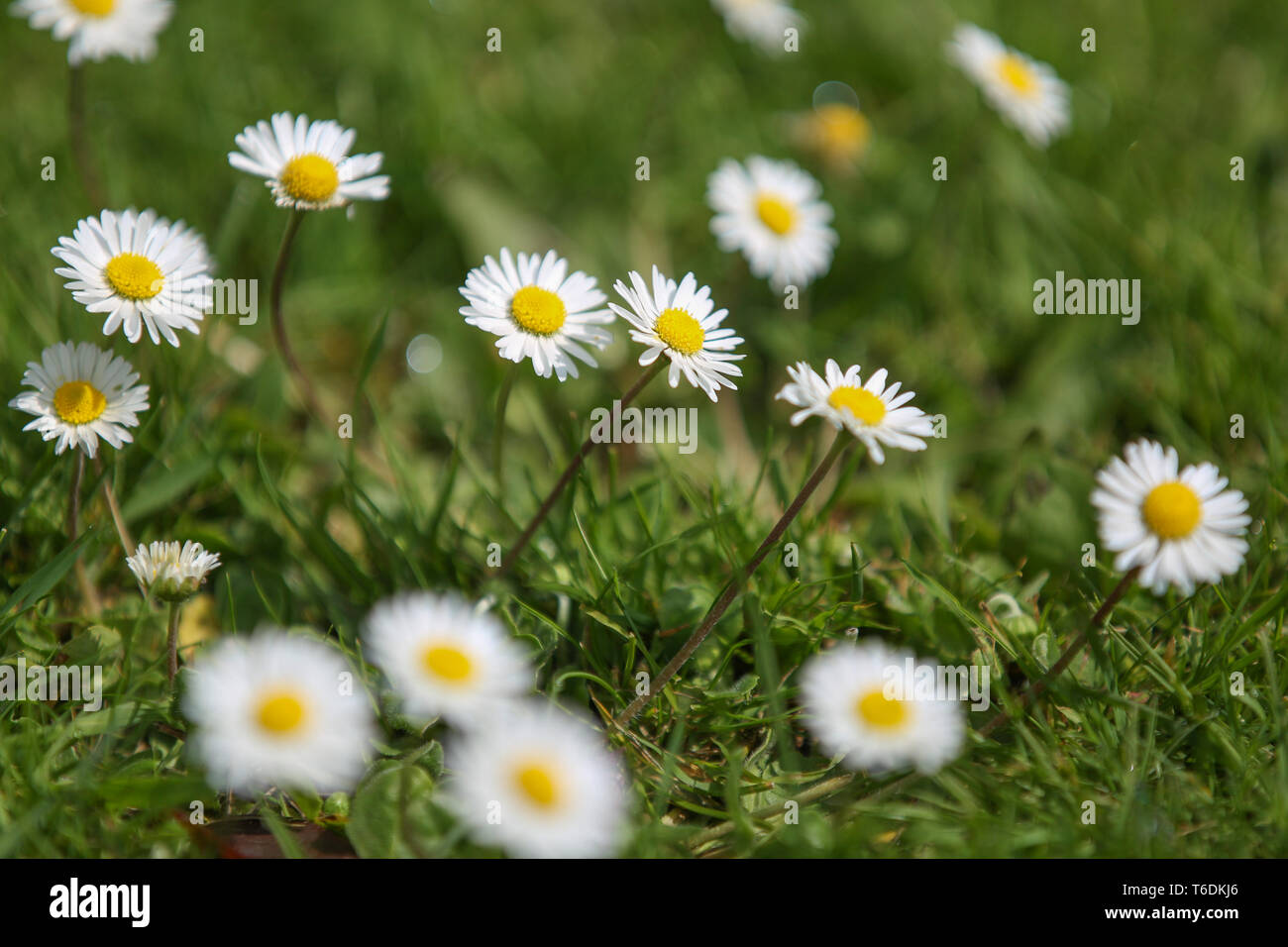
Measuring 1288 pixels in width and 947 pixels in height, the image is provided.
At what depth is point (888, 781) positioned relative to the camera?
82.4 inches

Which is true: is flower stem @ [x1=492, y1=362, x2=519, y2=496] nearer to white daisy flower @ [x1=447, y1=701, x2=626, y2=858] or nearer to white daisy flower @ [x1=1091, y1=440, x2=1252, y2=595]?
white daisy flower @ [x1=447, y1=701, x2=626, y2=858]

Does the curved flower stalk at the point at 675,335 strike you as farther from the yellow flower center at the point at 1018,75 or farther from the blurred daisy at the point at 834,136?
the yellow flower center at the point at 1018,75

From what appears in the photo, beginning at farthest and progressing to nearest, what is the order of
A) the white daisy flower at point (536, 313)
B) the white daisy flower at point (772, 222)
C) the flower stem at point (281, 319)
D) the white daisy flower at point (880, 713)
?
1. the white daisy flower at point (772, 222)
2. the flower stem at point (281, 319)
3. the white daisy flower at point (536, 313)
4. the white daisy flower at point (880, 713)

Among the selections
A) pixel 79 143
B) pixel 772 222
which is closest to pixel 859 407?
pixel 772 222

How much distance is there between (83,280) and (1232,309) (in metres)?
3.22

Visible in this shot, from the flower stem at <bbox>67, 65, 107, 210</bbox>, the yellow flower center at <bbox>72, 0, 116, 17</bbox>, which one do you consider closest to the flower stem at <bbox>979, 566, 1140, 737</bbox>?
the flower stem at <bbox>67, 65, 107, 210</bbox>

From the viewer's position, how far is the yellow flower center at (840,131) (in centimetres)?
370

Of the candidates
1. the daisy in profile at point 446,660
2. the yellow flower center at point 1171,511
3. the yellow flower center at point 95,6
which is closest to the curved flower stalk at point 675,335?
the daisy in profile at point 446,660

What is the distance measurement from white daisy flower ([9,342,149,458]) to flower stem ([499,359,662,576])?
861 mm

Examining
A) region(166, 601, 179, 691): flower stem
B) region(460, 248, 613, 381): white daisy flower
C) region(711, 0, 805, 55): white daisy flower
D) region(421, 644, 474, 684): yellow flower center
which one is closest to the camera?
region(421, 644, 474, 684): yellow flower center

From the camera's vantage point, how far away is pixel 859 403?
1.97 metres

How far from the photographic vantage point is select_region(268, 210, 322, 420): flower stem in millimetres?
2283

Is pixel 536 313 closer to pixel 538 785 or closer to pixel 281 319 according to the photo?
pixel 281 319
